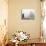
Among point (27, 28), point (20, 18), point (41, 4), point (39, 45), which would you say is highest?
point (41, 4)

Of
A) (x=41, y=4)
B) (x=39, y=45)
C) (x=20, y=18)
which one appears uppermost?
(x=41, y=4)

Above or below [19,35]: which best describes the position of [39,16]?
above

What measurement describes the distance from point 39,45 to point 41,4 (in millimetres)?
1415

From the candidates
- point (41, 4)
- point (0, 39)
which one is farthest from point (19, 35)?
point (41, 4)

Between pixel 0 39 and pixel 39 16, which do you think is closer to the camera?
pixel 0 39

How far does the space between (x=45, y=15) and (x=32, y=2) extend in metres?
0.57

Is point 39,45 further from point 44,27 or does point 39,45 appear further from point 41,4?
point 41,4

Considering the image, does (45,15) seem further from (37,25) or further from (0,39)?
(0,39)

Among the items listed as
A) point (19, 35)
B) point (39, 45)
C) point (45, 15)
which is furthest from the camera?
point (45, 15)

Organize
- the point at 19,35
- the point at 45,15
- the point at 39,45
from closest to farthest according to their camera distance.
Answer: the point at 39,45 → the point at 19,35 → the point at 45,15

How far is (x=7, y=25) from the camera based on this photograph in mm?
4258

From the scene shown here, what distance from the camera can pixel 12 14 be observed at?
14.2 feet

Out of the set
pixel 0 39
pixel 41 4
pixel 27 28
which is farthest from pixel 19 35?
pixel 41 4

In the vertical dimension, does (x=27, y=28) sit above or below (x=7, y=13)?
below
